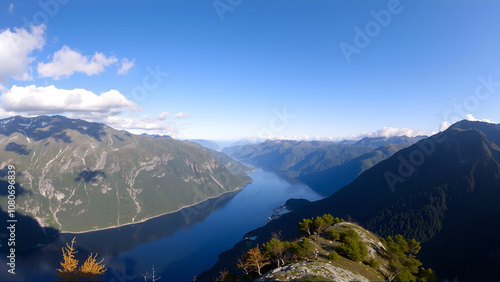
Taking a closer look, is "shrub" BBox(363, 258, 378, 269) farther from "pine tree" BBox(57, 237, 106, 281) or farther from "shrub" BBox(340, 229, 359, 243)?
"pine tree" BBox(57, 237, 106, 281)

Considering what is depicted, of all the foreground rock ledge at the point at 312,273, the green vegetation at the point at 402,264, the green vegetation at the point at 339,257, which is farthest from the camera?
the green vegetation at the point at 402,264

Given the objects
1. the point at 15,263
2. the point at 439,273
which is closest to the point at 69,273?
the point at 439,273

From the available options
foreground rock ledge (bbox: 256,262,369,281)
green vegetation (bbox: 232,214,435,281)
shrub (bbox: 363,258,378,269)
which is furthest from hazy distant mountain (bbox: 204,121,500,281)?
foreground rock ledge (bbox: 256,262,369,281)

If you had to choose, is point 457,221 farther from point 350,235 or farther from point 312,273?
point 312,273

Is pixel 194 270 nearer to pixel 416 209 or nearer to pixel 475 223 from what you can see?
pixel 416 209

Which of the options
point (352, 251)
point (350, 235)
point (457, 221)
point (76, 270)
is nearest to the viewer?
point (76, 270)

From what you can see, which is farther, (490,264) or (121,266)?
(121,266)

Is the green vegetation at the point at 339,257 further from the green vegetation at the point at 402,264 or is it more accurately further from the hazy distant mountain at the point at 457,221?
the hazy distant mountain at the point at 457,221

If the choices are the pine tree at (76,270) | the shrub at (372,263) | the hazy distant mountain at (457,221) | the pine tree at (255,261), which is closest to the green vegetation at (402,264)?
the shrub at (372,263)

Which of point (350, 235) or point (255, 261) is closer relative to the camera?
point (255, 261)

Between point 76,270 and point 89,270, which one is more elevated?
point 76,270

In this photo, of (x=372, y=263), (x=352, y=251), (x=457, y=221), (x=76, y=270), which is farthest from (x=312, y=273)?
(x=457, y=221)
